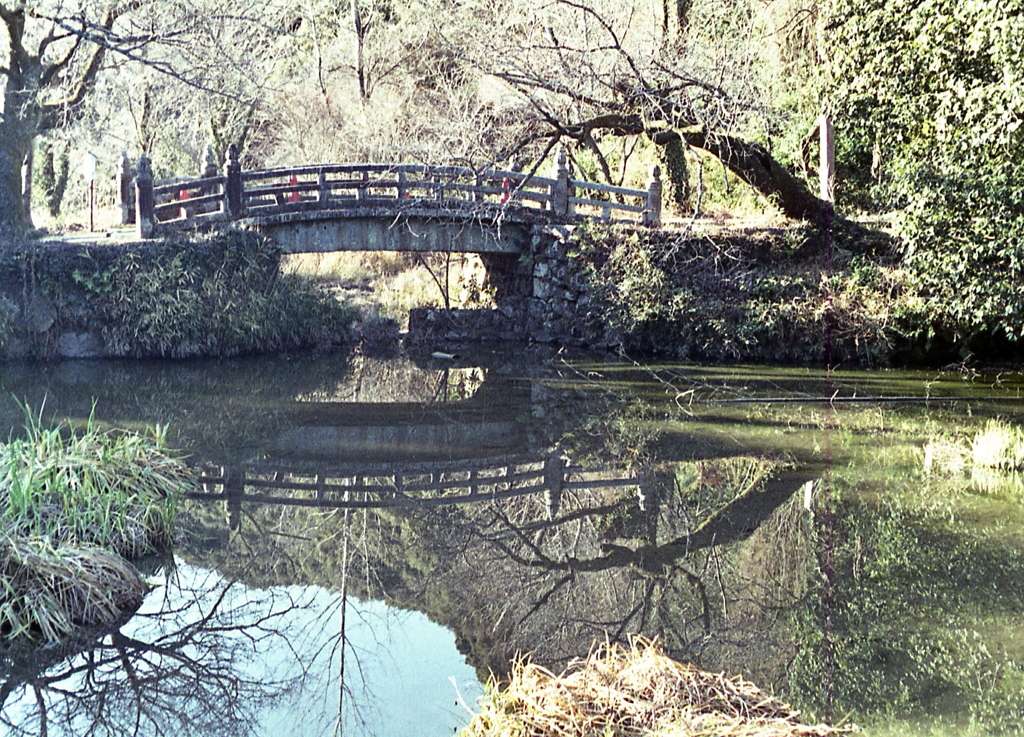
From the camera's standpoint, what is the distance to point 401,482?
9547 millimetres

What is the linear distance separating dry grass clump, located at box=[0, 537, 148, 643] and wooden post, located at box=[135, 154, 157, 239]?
34.6 ft

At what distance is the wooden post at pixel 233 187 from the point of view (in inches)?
654

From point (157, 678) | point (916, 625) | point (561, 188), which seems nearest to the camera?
point (157, 678)

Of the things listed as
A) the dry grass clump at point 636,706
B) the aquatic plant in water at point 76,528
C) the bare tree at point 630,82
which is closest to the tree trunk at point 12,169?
the bare tree at point 630,82

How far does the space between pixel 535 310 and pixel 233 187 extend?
529 cm

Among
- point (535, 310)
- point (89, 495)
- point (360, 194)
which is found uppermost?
point (360, 194)

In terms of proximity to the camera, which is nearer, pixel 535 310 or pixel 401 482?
pixel 401 482

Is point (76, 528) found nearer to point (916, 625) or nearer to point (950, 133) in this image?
point (916, 625)

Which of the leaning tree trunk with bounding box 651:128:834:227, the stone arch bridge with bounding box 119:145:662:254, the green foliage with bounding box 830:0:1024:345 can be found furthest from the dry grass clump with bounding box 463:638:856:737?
the stone arch bridge with bounding box 119:145:662:254

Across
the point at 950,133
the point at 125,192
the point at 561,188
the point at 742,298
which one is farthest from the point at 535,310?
the point at 125,192

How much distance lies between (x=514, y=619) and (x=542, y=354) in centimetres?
1029

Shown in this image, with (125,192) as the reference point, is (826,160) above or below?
above

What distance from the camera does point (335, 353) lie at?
1656 cm

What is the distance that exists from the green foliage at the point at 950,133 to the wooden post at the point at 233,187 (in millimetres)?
9207
